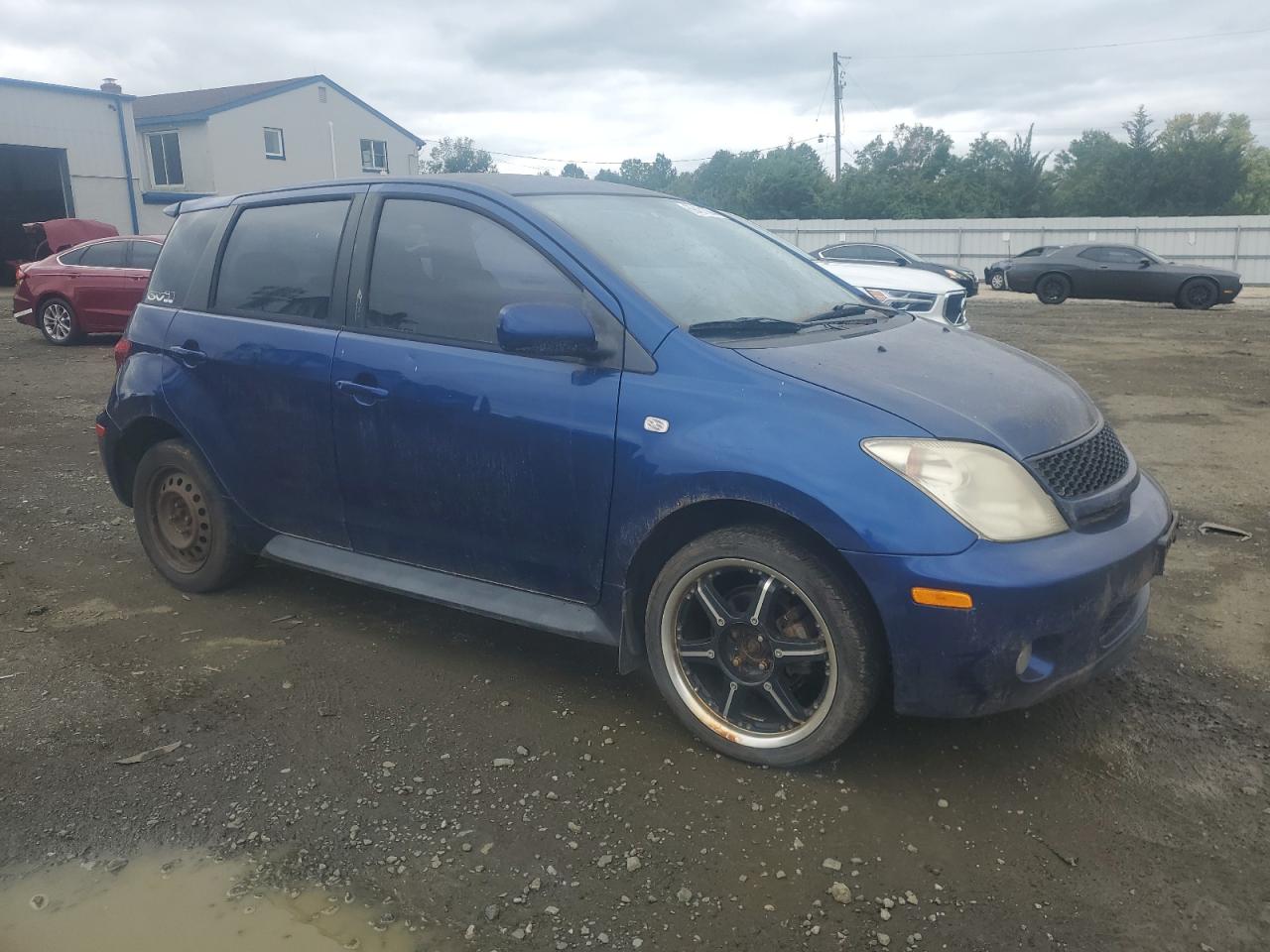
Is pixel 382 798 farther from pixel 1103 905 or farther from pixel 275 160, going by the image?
pixel 275 160

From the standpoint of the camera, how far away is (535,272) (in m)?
3.52

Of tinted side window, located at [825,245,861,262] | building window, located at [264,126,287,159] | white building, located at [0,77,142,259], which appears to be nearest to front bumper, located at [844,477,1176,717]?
tinted side window, located at [825,245,861,262]

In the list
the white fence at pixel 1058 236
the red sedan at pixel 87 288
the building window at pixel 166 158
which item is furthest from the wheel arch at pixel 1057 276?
the building window at pixel 166 158

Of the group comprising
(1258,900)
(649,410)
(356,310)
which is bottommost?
(1258,900)

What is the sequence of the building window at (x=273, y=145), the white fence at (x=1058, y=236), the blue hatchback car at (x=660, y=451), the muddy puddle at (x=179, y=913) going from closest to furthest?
the muddy puddle at (x=179, y=913) < the blue hatchback car at (x=660, y=451) < the white fence at (x=1058, y=236) < the building window at (x=273, y=145)

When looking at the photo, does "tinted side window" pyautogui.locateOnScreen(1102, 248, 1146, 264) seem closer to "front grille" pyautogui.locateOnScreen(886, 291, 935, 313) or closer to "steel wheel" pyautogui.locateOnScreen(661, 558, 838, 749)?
"front grille" pyautogui.locateOnScreen(886, 291, 935, 313)

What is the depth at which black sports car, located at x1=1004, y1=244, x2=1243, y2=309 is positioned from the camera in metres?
20.9

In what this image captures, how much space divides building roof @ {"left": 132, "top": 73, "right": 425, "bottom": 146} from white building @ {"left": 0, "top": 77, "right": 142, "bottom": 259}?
4.82m

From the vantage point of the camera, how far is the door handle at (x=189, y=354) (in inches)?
172

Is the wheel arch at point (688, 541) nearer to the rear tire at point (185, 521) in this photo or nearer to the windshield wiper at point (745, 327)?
the windshield wiper at point (745, 327)

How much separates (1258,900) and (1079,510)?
1074 millimetres

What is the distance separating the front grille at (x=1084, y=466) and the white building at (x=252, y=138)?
33.8 m

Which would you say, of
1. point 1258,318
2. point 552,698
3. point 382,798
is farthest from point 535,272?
point 1258,318

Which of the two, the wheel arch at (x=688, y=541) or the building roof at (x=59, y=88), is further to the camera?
the building roof at (x=59, y=88)
